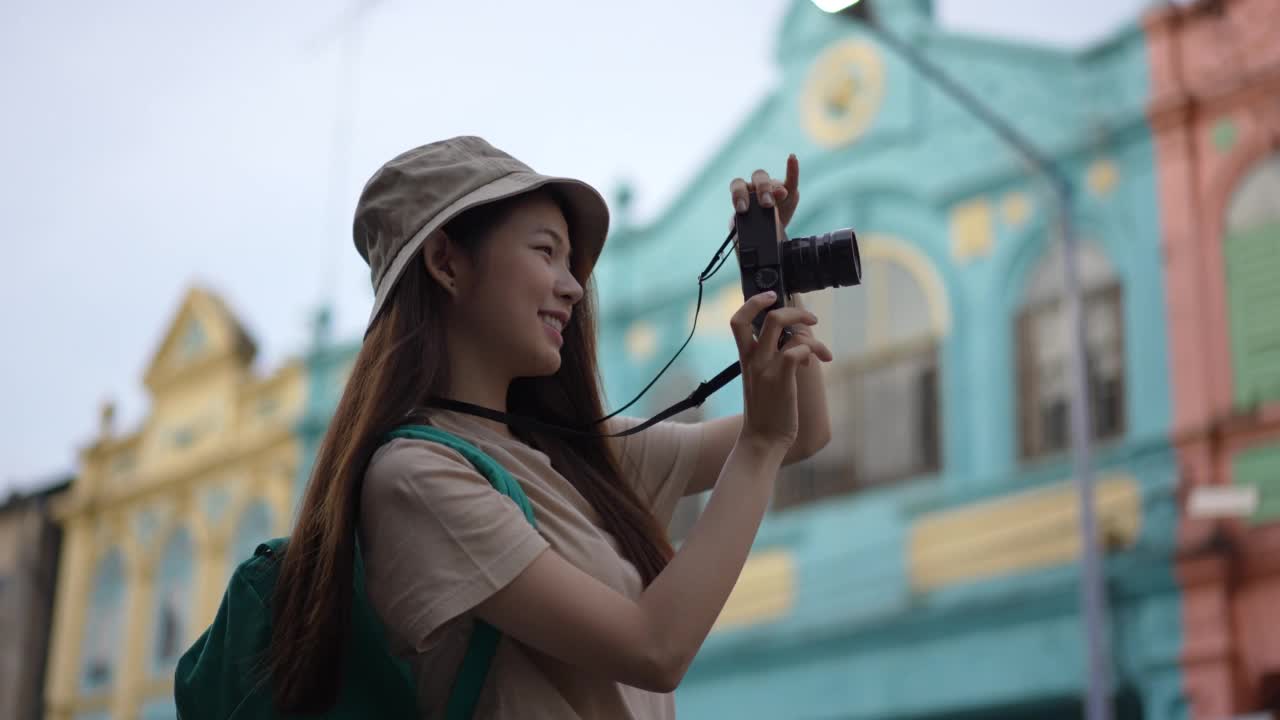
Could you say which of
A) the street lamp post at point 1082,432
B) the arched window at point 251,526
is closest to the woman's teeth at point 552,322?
the street lamp post at point 1082,432

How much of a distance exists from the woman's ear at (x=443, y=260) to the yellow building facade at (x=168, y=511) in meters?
14.4

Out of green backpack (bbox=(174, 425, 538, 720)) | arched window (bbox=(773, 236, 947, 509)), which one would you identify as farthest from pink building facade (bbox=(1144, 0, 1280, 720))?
green backpack (bbox=(174, 425, 538, 720))

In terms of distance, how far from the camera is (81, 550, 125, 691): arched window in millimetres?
17750

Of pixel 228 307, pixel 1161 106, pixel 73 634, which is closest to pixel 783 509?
pixel 1161 106

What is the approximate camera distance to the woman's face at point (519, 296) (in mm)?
1962

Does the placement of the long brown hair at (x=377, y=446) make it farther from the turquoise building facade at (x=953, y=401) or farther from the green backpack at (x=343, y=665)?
the turquoise building facade at (x=953, y=401)

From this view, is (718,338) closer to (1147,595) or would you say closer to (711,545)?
(1147,595)

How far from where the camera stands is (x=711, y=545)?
5.76 feet

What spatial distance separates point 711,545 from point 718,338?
11.7m

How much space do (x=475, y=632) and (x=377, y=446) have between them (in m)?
0.26

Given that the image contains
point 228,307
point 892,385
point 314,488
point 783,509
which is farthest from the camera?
point 228,307

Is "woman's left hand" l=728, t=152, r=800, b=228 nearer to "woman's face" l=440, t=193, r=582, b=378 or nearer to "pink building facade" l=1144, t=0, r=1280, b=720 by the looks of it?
"woman's face" l=440, t=193, r=582, b=378

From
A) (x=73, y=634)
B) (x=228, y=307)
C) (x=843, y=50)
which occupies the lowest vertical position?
(x=73, y=634)

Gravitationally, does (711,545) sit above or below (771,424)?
below
